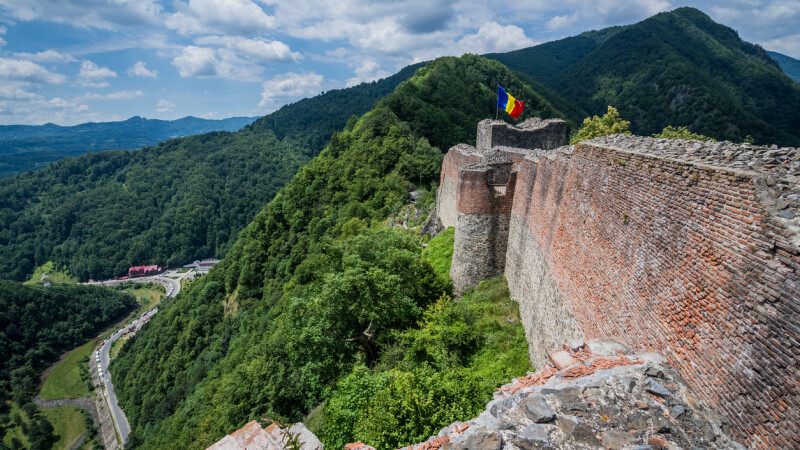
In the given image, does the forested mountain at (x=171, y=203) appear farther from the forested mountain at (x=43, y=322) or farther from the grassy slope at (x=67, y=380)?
the grassy slope at (x=67, y=380)

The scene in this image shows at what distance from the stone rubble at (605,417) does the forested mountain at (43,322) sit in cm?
13363

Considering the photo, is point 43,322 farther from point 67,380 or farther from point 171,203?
point 171,203

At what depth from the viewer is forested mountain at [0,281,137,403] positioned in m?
98.1

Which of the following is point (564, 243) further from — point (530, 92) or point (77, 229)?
point (77, 229)

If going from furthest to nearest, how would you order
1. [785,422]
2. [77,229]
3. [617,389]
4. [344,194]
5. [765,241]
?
1. [77,229]
2. [344,194]
3. [617,389]
4. [765,241]
5. [785,422]

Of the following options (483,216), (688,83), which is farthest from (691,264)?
(688,83)

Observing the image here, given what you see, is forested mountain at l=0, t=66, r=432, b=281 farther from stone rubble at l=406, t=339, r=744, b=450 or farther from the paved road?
stone rubble at l=406, t=339, r=744, b=450

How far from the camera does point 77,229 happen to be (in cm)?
16450

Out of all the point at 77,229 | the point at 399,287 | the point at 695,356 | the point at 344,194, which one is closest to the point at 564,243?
the point at 695,356

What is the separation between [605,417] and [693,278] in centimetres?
247

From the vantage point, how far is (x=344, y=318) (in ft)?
56.1

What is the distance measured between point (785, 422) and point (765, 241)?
1.89 meters

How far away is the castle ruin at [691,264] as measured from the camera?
3.89 metres

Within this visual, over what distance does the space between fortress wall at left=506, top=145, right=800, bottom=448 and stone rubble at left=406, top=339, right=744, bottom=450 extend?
1.36 ft
